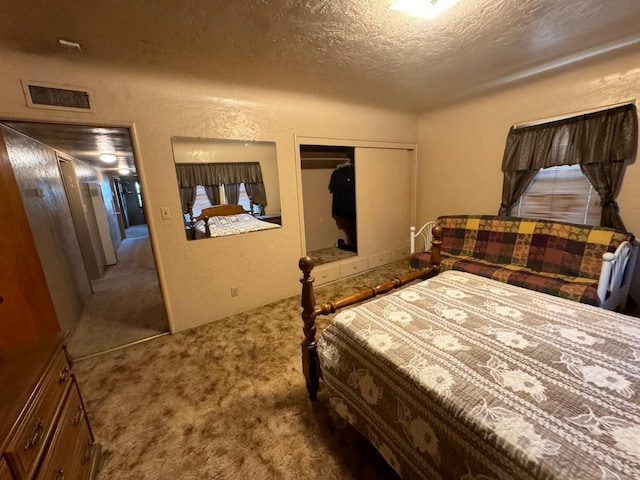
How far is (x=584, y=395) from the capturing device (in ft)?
2.77

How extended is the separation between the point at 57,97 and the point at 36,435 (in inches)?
85.3

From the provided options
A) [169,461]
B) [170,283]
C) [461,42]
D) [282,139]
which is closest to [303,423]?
[169,461]

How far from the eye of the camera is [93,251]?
13.6ft

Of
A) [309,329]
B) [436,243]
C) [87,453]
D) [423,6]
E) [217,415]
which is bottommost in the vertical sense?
[217,415]

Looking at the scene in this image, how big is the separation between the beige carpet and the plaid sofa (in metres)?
1.99

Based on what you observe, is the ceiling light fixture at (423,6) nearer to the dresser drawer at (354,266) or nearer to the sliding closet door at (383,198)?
the sliding closet door at (383,198)

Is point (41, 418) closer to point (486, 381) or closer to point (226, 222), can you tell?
point (486, 381)

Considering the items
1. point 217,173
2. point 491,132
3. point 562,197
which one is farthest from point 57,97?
point 562,197

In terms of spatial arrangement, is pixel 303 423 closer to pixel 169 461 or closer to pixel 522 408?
pixel 169 461

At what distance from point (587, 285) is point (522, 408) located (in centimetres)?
199

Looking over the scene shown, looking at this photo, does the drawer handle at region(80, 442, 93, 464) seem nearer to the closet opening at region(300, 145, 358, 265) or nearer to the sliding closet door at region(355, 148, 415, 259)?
the closet opening at region(300, 145, 358, 265)

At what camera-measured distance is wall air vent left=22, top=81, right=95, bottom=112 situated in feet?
5.79

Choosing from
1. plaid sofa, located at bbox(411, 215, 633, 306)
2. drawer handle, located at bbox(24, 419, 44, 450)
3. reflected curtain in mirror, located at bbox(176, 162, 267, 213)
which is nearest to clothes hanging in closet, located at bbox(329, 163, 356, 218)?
plaid sofa, located at bbox(411, 215, 633, 306)

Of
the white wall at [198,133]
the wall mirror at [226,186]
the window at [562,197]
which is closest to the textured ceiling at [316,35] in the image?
the white wall at [198,133]
